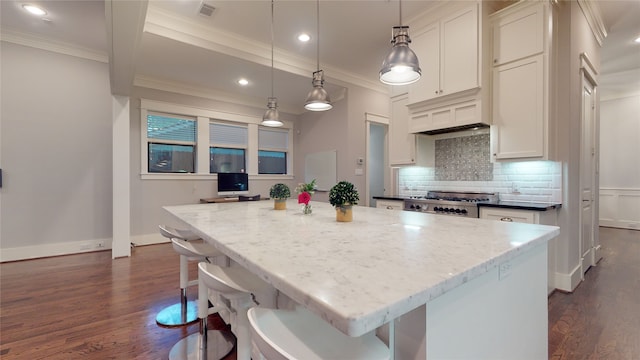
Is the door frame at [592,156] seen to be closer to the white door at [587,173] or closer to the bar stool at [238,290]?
the white door at [587,173]

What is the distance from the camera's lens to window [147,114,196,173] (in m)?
4.84

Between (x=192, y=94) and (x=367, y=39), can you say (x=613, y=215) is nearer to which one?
(x=367, y=39)

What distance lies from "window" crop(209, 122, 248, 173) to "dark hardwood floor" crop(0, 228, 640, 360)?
7.63 feet

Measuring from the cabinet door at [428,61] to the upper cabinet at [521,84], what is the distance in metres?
0.54

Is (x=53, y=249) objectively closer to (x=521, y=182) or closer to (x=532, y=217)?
(x=532, y=217)

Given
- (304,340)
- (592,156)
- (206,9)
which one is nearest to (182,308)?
(304,340)

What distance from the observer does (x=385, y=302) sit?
571 millimetres

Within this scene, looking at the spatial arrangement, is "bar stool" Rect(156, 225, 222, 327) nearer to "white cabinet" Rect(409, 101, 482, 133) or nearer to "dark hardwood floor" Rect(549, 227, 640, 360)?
"dark hardwood floor" Rect(549, 227, 640, 360)

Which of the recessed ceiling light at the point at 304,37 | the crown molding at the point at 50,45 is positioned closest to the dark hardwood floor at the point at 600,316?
the recessed ceiling light at the point at 304,37

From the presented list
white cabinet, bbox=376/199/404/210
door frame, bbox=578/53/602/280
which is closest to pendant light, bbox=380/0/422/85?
white cabinet, bbox=376/199/404/210

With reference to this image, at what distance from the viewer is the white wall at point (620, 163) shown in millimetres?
5805

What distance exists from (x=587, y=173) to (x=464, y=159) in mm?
1268

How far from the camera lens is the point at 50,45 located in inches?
151

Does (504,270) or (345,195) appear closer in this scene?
(504,270)
